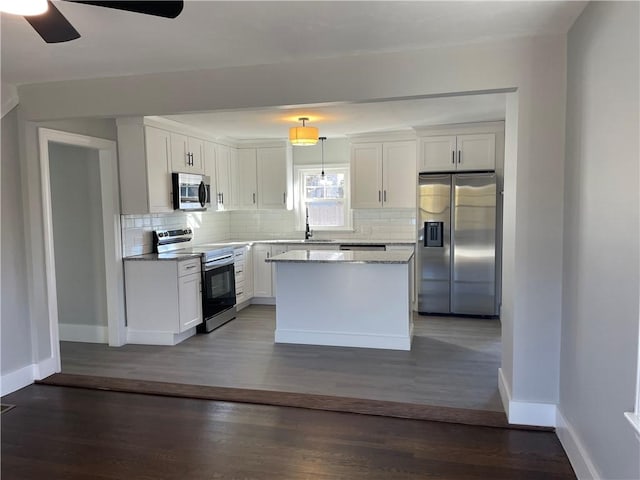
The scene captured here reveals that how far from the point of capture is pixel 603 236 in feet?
6.42

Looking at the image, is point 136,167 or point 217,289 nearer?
point 136,167

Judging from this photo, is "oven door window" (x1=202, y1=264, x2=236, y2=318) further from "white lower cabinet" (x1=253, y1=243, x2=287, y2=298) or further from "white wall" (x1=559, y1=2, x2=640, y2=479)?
"white wall" (x1=559, y1=2, x2=640, y2=479)

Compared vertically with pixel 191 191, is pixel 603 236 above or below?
below

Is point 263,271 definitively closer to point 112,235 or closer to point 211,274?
point 211,274

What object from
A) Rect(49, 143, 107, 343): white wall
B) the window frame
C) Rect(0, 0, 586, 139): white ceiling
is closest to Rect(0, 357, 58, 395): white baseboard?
Rect(49, 143, 107, 343): white wall

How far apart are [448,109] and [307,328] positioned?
2604 millimetres

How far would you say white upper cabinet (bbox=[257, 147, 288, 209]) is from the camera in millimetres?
6234

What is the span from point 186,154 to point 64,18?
3283 mm

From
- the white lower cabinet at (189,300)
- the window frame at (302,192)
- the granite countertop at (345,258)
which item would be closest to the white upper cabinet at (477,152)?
the granite countertop at (345,258)

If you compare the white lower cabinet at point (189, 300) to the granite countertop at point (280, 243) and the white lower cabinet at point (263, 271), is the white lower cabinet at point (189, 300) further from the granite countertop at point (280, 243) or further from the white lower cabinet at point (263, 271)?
the white lower cabinet at point (263, 271)

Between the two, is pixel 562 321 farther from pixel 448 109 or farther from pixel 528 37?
pixel 448 109

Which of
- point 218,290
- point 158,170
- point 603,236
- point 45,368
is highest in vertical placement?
point 158,170

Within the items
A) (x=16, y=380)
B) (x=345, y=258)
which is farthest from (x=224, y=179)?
(x=16, y=380)

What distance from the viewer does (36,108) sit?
3389mm
